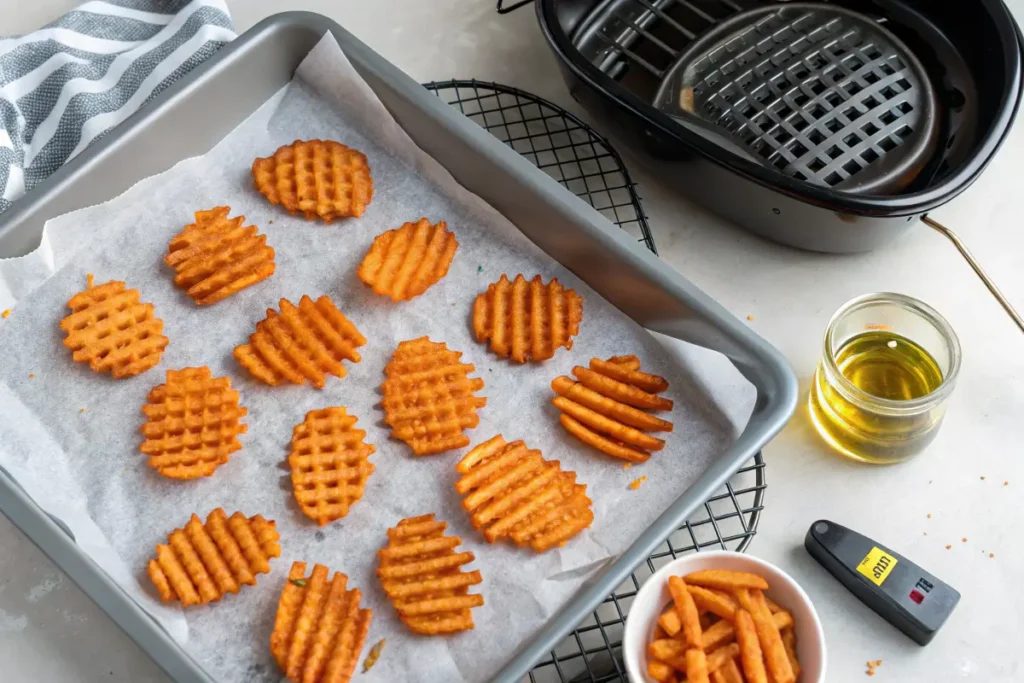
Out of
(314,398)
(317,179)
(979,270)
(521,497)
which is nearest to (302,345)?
(314,398)

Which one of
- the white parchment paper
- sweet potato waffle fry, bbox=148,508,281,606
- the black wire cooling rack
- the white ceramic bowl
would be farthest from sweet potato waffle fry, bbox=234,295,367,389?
the white ceramic bowl

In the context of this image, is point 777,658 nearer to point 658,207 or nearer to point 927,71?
point 658,207

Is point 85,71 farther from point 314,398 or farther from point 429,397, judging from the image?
point 429,397

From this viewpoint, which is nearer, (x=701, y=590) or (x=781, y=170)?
(x=701, y=590)

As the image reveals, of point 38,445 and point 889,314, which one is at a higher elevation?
point 889,314

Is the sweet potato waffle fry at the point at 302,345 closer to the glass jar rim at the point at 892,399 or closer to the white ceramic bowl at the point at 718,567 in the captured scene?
the white ceramic bowl at the point at 718,567

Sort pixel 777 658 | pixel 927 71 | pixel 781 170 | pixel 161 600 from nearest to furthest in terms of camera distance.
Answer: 1. pixel 777 658
2. pixel 161 600
3. pixel 781 170
4. pixel 927 71

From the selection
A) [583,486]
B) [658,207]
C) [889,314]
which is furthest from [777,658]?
[658,207]
